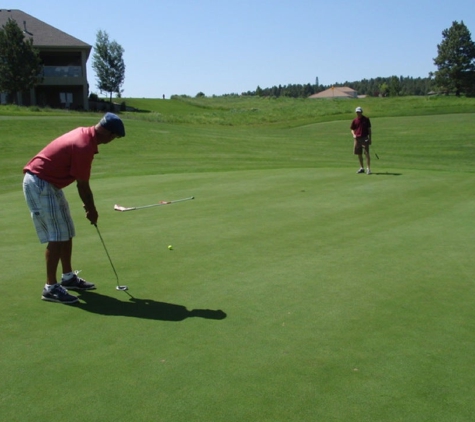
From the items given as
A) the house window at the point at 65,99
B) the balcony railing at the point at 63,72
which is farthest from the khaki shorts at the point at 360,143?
the house window at the point at 65,99

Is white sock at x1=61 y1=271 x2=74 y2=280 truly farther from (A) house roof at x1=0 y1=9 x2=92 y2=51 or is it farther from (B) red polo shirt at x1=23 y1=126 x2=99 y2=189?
(A) house roof at x1=0 y1=9 x2=92 y2=51

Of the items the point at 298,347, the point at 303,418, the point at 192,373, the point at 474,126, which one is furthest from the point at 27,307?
the point at 474,126

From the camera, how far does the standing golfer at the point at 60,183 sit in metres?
5.70

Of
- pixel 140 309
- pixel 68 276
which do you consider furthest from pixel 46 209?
pixel 140 309

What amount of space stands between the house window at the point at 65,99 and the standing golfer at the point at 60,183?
51.2 metres

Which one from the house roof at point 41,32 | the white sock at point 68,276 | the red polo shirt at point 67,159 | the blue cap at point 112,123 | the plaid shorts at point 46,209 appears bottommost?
the white sock at point 68,276

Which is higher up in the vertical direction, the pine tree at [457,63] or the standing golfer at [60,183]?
the pine tree at [457,63]

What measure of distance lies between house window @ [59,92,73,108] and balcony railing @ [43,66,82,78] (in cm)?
191

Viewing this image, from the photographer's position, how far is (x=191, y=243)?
25.3 feet

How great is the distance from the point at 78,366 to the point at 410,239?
5.27 metres

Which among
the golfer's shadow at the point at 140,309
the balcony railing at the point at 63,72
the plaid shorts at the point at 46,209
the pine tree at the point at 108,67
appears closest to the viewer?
the golfer's shadow at the point at 140,309

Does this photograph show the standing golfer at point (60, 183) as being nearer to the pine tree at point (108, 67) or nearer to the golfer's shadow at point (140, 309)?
the golfer's shadow at point (140, 309)

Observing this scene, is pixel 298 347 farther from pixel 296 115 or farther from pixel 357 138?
pixel 296 115

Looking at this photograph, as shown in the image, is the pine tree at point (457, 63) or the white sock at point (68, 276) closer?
the white sock at point (68, 276)
